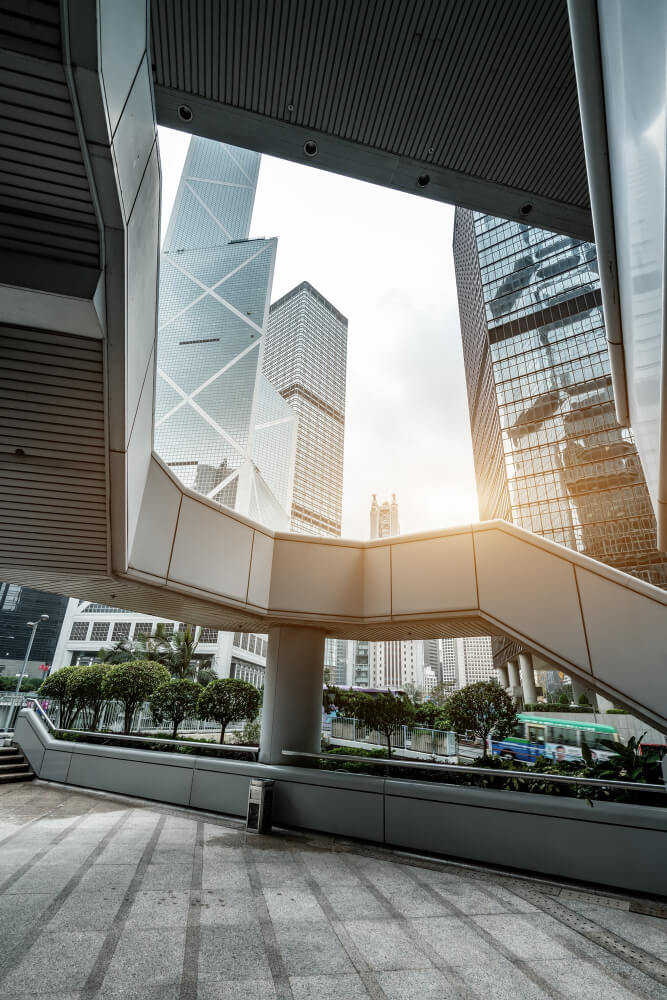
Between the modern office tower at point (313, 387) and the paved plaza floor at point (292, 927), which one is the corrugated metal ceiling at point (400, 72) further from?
the modern office tower at point (313, 387)

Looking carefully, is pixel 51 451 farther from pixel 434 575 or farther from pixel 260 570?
pixel 434 575

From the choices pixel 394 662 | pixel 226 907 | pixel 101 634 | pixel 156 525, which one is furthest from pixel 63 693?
pixel 394 662

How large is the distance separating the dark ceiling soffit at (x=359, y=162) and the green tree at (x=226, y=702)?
1135 cm

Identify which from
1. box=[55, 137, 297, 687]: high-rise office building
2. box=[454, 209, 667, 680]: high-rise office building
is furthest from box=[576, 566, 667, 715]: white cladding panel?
box=[55, 137, 297, 687]: high-rise office building

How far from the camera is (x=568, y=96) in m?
6.12

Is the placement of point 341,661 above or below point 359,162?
above

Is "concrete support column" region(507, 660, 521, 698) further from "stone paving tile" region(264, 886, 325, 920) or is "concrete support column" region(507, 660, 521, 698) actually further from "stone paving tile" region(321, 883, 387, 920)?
"stone paving tile" region(264, 886, 325, 920)

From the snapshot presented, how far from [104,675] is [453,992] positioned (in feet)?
43.0

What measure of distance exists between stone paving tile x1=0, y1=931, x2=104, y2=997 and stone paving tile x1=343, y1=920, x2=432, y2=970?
7.20 ft

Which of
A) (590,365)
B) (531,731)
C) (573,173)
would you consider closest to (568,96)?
(573,173)

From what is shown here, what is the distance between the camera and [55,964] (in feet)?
11.1

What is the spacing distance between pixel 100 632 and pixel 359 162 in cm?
6583

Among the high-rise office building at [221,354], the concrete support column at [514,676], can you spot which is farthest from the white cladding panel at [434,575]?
the high-rise office building at [221,354]

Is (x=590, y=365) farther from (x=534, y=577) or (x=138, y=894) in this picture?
(x=138, y=894)
